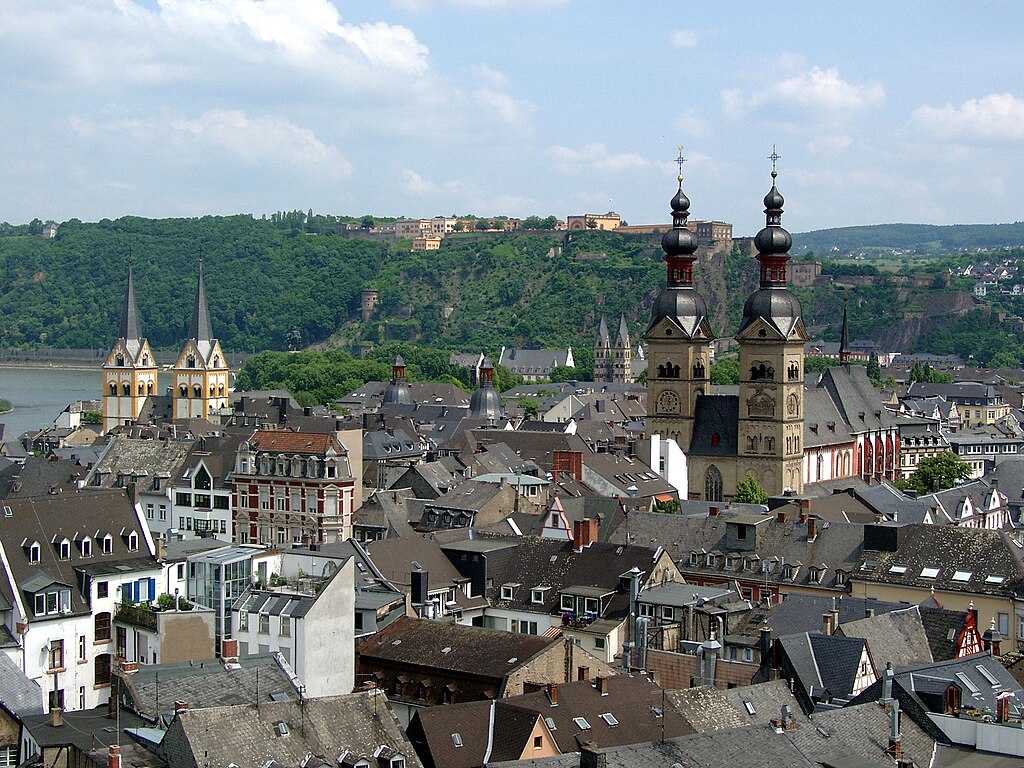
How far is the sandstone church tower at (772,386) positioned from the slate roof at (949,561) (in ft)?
131

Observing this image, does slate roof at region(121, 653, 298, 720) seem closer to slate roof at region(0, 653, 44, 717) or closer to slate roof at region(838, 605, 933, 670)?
slate roof at region(0, 653, 44, 717)

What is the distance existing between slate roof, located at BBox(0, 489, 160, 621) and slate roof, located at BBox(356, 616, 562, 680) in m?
9.26

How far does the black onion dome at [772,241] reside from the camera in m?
105

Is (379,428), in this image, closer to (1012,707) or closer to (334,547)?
(334,547)

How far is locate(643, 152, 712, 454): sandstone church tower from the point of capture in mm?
105562

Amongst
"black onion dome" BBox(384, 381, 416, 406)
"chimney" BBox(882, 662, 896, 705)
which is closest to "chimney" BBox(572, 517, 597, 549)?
"chimney" BBox(882, 662, 896, 705)

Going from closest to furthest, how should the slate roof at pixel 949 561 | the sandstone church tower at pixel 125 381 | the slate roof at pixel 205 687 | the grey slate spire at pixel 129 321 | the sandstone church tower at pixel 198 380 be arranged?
1. the slate roof at pixel 205 687
2. the slate roof at pixel 949 561
3. the sandstone church tower at pixel 198 380
4. the sandstone church tower at pixel 125 381
5. the grey slate spire at pixel 129 321

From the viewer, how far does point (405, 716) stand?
43.7 m

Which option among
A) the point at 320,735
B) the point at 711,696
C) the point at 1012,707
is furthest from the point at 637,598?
the point at 320,735

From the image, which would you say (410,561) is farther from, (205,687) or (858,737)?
(858,737)

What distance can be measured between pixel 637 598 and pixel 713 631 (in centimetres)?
377

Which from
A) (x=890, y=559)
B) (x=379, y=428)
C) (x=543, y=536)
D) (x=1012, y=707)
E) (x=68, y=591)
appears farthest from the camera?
(x=379, y=428)

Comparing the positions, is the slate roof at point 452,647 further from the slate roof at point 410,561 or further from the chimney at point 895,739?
the chimney at point 895,739

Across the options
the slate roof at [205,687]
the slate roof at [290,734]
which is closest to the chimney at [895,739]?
the slate roof at [290,734]
